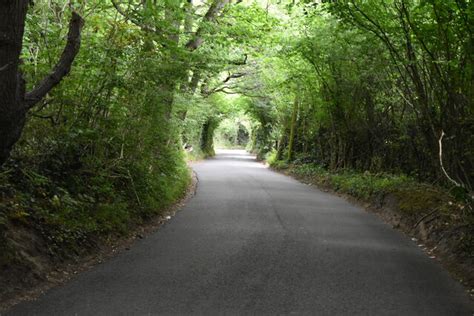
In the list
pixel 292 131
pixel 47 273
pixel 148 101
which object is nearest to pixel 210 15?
pixel 148 101

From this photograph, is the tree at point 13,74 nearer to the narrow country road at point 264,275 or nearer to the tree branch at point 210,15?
the narrow country road at point 264,275

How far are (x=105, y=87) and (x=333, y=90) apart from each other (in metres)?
12.0

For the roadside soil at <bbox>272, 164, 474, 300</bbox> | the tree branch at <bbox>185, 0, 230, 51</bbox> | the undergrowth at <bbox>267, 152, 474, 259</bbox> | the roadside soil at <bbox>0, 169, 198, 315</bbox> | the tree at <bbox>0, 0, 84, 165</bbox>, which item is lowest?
the roadside soil at <bbox>0, 169, 198, 315</bbox>

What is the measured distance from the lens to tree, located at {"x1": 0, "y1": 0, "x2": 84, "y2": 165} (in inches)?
175

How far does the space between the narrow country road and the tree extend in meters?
1.86

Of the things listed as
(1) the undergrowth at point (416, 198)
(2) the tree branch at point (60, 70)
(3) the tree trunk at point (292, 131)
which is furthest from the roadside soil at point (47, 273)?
(3) the tree trunk at point (292, 131)

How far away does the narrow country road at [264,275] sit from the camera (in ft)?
17.4

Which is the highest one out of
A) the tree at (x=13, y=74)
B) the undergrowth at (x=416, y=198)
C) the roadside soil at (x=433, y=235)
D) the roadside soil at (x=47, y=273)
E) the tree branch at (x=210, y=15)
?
the tree branch at (x=210, y=15)

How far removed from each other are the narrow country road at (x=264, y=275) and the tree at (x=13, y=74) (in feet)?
6.11

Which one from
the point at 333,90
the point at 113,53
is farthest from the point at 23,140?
the point at 333,90

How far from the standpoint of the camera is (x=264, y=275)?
6.54 meters

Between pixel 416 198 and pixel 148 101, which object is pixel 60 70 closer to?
pixel 148 101

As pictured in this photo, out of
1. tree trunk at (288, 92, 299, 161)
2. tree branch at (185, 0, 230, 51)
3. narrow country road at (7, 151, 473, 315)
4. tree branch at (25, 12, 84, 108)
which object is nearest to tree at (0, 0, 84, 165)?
tree branch at (25, 12, 84, 108)

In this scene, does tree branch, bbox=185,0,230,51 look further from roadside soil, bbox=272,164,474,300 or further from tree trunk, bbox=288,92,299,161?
tree trunk, bbox=288,92,299,161
